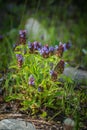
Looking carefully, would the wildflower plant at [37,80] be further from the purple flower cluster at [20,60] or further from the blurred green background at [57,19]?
the blurred green background at [57,19]


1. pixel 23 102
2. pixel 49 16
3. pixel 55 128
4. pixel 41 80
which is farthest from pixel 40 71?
pixel 49 16

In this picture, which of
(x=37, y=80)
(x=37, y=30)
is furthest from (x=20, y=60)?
(x=37, y=30)

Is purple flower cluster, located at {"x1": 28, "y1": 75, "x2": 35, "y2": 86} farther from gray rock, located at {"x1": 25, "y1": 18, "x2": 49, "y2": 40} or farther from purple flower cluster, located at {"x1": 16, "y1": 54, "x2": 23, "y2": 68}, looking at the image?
gray rock, located at {"x1": 25, "y1": 18, "x2": 49, "y2": 40}

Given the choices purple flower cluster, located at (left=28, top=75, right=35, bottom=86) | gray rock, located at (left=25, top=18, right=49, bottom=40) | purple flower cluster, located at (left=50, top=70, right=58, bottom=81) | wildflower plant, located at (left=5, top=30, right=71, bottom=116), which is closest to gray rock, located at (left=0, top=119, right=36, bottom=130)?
wildflower plant, located at (left=5, top=30, right=71, bottom=116)

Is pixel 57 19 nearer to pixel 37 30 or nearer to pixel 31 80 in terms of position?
pixel 37 30

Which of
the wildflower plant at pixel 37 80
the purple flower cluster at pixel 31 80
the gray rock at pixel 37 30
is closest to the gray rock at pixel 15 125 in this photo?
the wildflower plant at pixel 37 80

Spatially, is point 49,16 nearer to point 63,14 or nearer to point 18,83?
point 63,14

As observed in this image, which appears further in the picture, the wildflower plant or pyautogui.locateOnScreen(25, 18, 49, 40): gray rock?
pyautogui.locateOnScreen(25, 18, 49, 40): gray rock
